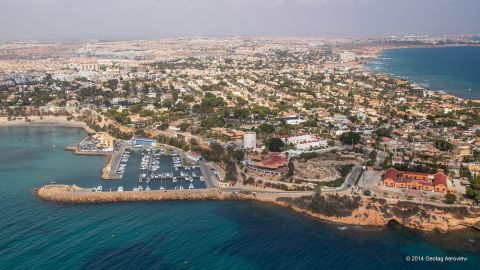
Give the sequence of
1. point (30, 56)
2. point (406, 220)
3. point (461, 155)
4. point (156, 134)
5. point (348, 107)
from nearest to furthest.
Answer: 1. point (406, 220)
2. point (461, 155)
3. point (156, 134)
4. point (348, 107)
5. point (30, 56)

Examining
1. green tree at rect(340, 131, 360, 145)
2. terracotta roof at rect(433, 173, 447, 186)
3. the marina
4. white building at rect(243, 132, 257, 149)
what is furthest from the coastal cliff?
green tree at rect(340, 131, 360, 145)

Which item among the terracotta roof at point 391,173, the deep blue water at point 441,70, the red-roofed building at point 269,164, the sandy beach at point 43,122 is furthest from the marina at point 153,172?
the deep blue water at point 441,70

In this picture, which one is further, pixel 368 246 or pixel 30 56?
pixel 30 56

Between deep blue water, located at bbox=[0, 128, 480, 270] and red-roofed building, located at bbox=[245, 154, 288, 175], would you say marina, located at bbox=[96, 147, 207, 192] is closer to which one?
deep blue water, located at bbox=[0, 128, 480, 270]

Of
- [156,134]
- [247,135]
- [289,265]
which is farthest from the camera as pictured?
[156,134]

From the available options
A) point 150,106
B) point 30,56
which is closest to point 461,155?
point 150,106

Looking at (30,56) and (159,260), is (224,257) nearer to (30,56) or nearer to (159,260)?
(159,260)
